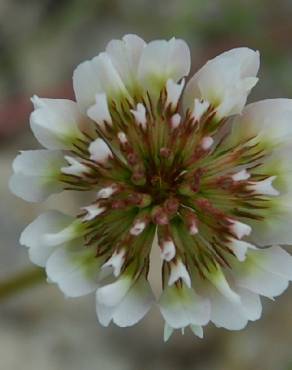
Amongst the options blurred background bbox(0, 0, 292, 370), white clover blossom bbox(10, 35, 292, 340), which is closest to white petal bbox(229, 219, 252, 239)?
white clover blossom bbox(10, 35, 292, 340)

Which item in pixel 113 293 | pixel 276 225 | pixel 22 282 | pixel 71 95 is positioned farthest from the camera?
pixel 71 95

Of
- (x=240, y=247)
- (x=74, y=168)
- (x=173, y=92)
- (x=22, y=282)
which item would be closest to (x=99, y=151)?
(x=74, y=168)

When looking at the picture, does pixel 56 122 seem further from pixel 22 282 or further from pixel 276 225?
pixel 22 282

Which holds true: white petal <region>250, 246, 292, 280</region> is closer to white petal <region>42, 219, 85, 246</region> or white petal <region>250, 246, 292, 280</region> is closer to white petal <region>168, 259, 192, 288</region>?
white petal <region>168, 259, 192, 288</region>

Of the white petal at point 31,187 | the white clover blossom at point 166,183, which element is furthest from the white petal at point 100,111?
the white petal at point 31,187

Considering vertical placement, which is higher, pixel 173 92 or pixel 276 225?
pixel 173 92

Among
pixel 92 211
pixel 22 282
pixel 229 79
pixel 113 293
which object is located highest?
pixel 229 79
